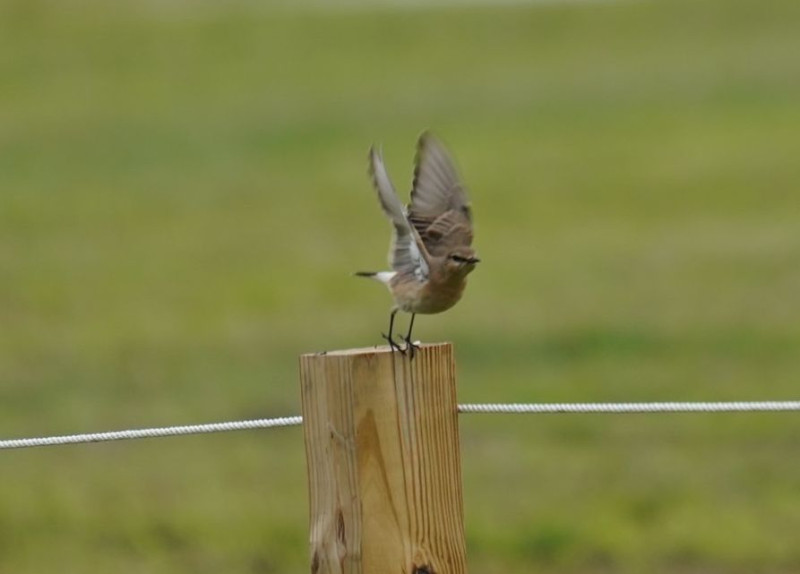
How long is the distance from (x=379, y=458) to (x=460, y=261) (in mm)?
1285

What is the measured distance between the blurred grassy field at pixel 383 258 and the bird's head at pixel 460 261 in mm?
3369

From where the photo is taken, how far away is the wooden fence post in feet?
13.7

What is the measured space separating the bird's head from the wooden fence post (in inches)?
44.2

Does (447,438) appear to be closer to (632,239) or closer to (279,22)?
(632,239)

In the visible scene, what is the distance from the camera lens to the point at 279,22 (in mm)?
35688

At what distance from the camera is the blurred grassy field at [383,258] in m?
9.40

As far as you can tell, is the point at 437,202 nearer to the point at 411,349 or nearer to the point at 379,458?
the point at 411,349

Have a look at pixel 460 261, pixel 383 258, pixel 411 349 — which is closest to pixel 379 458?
pixel 411 349

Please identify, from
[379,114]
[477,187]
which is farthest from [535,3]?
[477,187]

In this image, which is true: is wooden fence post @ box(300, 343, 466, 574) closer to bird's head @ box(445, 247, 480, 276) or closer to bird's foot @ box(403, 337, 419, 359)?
bird's foot @ box(403, 337, 419, 359)

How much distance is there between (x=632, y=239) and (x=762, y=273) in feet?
8.77

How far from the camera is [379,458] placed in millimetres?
4188

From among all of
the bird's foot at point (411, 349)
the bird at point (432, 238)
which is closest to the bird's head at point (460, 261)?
the bird at point (432, 238)

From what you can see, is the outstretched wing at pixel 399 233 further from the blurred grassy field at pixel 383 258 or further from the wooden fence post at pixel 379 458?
the blurred grassy field at pixel 383 258
